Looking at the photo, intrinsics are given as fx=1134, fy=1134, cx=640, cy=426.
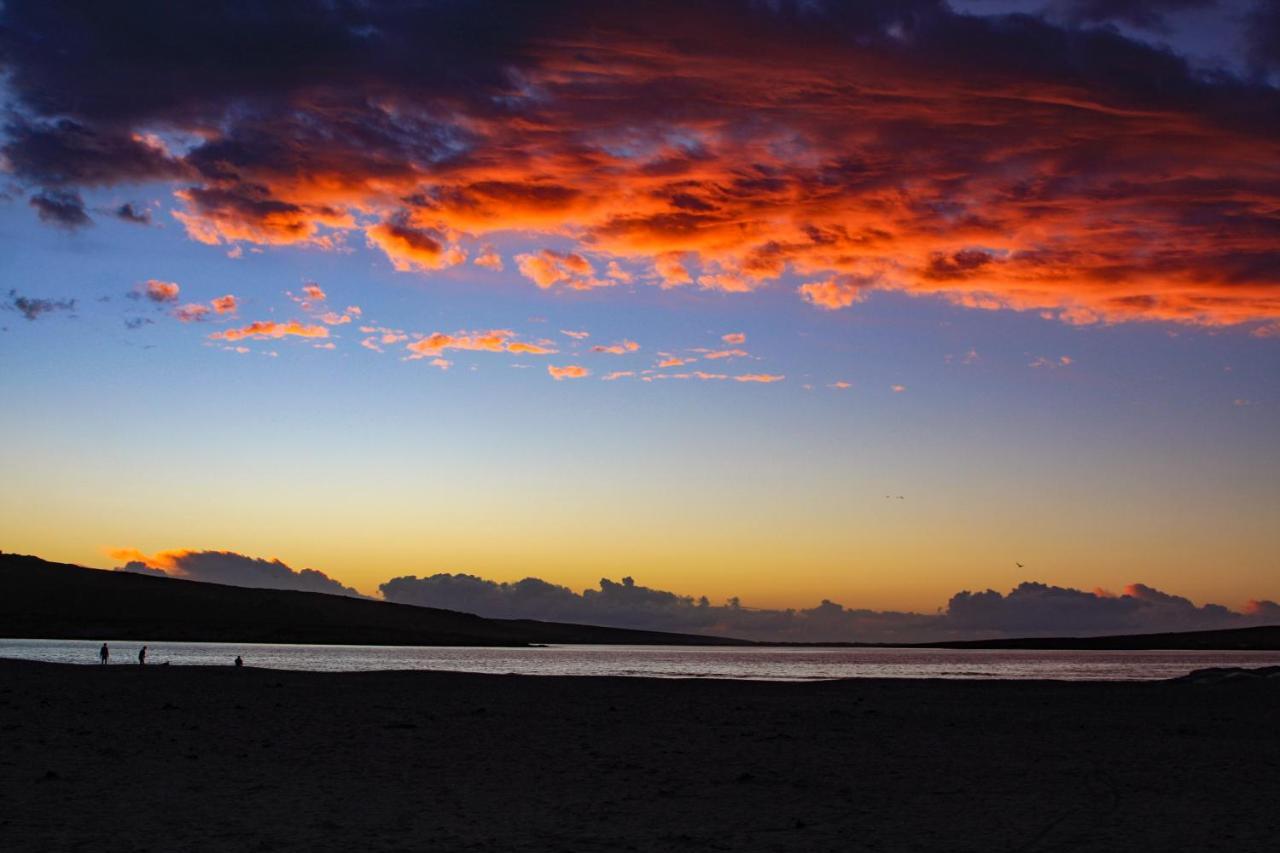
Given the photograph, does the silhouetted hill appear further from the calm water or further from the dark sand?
the dark sand

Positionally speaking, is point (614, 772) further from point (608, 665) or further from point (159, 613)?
point (159, 613)

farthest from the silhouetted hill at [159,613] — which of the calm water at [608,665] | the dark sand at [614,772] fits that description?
the dark sand at [614,772]

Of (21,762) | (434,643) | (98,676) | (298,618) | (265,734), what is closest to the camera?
(21,762)

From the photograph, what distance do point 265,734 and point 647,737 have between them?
8.25 metres

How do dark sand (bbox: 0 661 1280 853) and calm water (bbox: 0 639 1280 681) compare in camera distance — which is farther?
calm water (bbox: 0 639 1280 681)

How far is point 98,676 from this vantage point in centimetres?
4100

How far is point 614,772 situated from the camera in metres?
20.3

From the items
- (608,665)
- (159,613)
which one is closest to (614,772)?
(608,665)

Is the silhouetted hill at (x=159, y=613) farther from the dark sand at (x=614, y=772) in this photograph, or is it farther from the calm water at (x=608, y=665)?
the dark sand at (x=614, y=772)

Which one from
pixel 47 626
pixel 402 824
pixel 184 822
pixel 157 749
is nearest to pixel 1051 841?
pixel 402 824

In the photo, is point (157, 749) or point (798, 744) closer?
point (157, 749)

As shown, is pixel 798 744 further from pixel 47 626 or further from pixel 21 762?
pixel 47 626

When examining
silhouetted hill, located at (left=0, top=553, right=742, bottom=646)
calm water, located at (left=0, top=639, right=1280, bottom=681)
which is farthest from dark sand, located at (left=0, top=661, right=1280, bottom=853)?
silhouetted hill, located at (left=0, top=553, right=742, bottom=646)

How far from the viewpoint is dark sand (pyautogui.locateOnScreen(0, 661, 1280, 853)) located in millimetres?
14766
